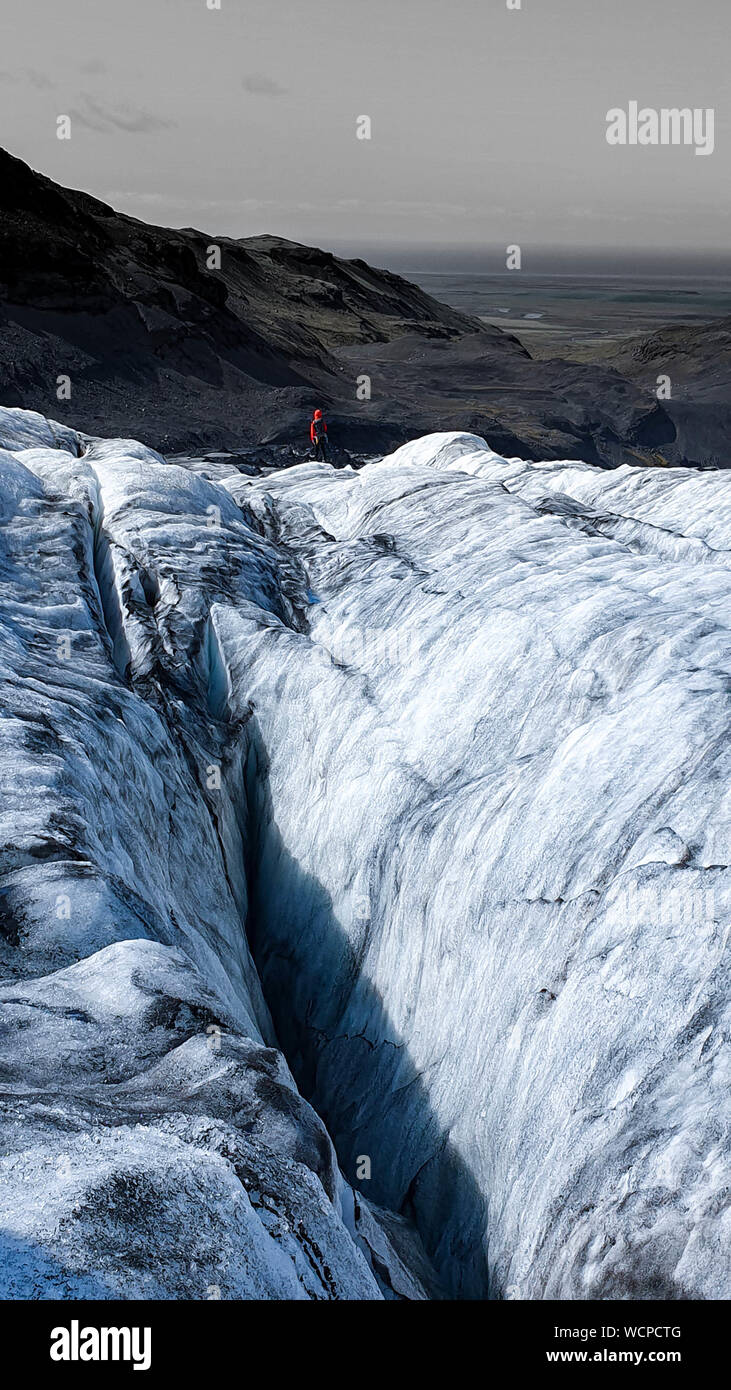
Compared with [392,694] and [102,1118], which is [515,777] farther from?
[102,1118]

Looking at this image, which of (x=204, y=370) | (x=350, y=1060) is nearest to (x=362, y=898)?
(x=350, y=1060)

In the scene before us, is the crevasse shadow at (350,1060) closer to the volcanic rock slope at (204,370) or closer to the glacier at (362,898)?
the glacier at (362,898)

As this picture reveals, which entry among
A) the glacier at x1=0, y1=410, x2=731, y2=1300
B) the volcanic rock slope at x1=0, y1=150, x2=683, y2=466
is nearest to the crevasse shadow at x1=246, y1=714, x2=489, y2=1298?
the glacier at x1=0, y1=410, x2=731, y2=1300

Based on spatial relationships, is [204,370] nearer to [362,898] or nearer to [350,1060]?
[362,898]

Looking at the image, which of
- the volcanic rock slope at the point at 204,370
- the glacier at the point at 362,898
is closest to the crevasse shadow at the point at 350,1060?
the glacier at the point at 362,898

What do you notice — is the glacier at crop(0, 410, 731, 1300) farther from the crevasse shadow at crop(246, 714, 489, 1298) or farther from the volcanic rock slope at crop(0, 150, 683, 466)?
the volcanic rock slope at crop(0, 150, 683, 466)

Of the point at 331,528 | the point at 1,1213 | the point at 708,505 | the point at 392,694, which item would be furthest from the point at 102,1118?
the point at 708,505
